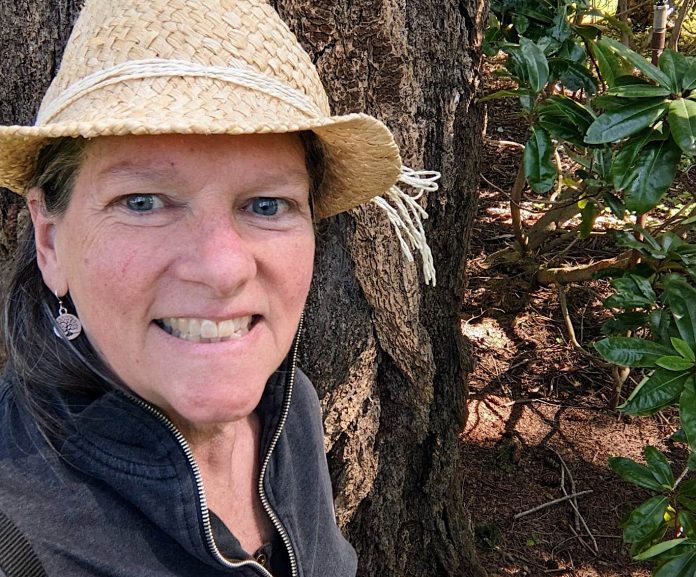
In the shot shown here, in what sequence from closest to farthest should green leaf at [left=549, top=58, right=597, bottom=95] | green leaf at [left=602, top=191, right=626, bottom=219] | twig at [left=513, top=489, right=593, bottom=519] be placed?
green leaf at [left=549, top=58, right=597, bottom=95] → green leaf at [left=602, top=191, right=626, bottom=219] → twig at [left=513, top=489, right=593, bottom=519]

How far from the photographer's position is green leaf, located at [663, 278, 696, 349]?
223 cm

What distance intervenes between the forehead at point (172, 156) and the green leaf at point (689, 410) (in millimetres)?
1474

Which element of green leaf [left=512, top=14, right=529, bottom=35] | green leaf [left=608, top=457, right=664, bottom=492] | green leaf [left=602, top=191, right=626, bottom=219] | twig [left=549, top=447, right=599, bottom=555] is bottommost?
twig [left=549, top=447, right=599, bottom=555]

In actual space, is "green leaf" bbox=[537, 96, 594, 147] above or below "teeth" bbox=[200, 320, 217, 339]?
above

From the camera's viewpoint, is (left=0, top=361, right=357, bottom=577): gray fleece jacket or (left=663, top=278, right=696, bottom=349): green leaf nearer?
(left=0, top=361, right=357, bottom=577): gray fleece jacket

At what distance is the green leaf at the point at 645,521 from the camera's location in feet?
7.66

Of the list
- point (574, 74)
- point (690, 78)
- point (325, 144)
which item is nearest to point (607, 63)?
point (574, 74)

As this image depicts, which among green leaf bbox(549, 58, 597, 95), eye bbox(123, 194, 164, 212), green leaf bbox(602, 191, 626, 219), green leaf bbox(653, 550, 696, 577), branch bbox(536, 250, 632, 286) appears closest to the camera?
eye bbox(123, 194, 164, 212)

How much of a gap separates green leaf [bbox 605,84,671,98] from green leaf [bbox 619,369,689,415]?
0.81 metres

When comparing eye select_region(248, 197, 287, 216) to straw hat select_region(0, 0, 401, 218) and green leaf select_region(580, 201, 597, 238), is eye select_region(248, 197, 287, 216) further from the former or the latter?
green leaf select_region(580, 201, 597, 238)

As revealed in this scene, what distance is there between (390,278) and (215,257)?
1.03 m

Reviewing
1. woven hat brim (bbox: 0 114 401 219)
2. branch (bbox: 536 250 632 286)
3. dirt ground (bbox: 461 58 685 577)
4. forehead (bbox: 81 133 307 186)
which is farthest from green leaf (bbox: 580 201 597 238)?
forehead (bbox: 81 133 307 186)

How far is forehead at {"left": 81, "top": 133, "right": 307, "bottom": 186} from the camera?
3.79 feet

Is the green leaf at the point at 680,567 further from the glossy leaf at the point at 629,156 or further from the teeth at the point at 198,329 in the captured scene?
the teeth at the point at 198,329
